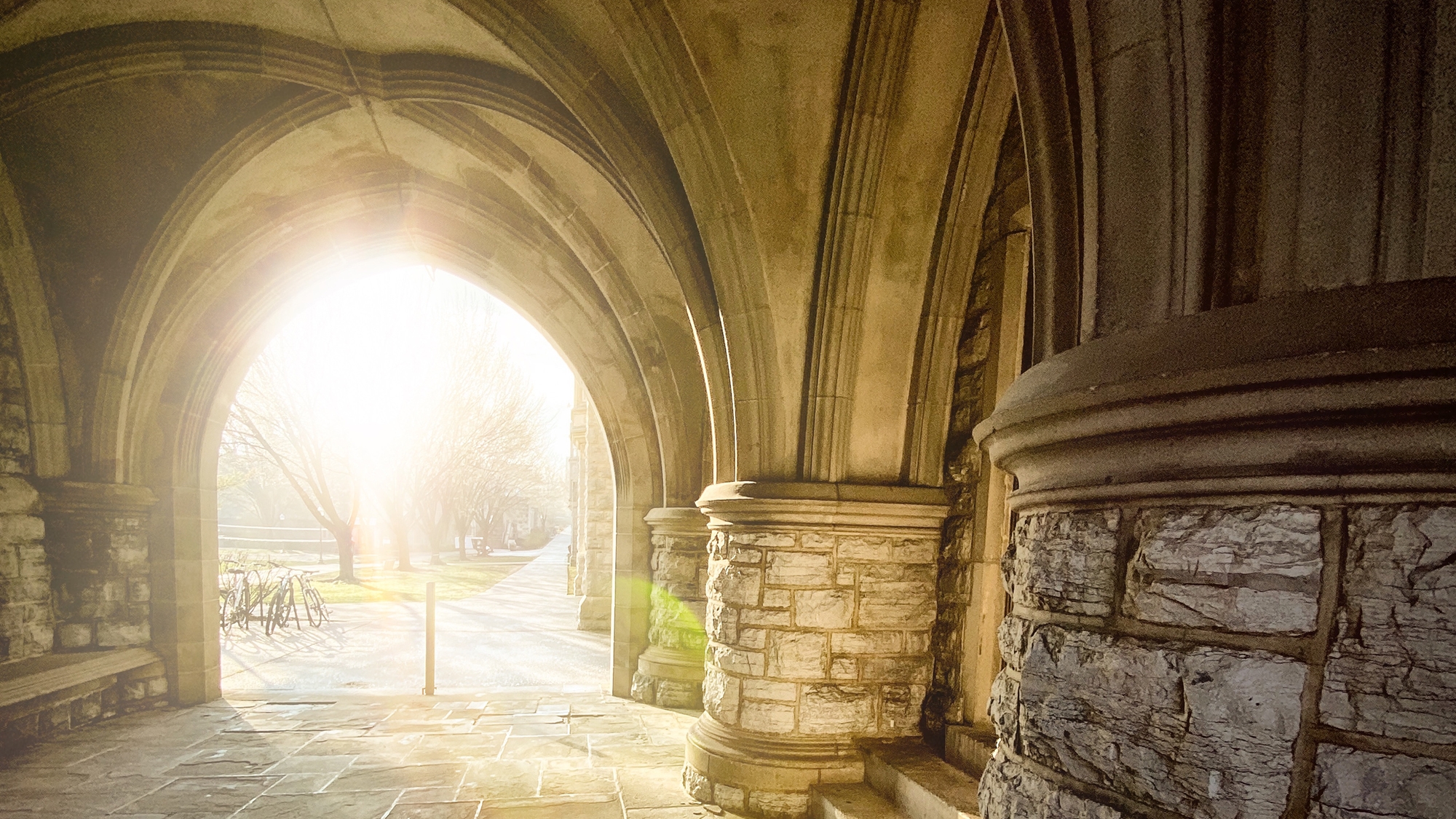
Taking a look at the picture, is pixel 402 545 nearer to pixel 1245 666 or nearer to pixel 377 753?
pixel 377 753

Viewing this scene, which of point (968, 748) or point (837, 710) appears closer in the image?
point (968, 748)

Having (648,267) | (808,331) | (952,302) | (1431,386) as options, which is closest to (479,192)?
(648,267)

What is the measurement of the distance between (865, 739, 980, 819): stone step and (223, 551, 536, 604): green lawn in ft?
27.9

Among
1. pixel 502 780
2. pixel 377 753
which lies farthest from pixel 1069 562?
pixel 377 753

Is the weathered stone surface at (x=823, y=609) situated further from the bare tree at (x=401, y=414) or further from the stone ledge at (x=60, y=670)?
the bare tree at (x=401, y=414)

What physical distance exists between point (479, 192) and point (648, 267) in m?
2.02

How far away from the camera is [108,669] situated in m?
5.89

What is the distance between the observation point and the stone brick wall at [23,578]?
5.45m

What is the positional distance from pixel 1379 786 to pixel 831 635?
2.78 meters

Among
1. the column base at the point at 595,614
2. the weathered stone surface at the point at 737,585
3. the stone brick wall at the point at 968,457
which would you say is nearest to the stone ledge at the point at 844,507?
the stone brick wall at the point at 968,457

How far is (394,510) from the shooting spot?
1955 centimetres

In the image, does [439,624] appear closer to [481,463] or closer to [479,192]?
[479,192]

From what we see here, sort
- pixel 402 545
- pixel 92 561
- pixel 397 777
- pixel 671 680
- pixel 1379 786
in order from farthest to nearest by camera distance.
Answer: pixel 402 545 < pixel 671 680 < pixel 92 561 < pixel 397 777 < pixel 1379 786

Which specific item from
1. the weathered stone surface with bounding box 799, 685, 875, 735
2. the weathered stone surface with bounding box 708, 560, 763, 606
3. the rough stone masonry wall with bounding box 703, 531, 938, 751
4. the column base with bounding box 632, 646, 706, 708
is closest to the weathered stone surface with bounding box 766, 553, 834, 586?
the rough stone masonry wall with bounding box 703, 531, 938, 751
